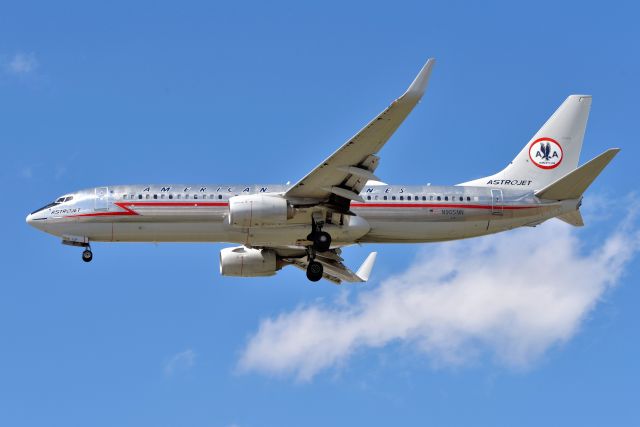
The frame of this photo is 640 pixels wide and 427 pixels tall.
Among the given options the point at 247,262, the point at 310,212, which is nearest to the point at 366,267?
the point at 247,262

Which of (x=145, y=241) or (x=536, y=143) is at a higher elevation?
(x=536, y=143)

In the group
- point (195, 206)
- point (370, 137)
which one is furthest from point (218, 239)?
point (370, 137)

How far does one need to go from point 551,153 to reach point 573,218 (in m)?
5.07

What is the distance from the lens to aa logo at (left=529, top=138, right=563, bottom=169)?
2694 inches

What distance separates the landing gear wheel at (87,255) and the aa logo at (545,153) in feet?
77.0

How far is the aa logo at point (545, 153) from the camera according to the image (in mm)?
68438

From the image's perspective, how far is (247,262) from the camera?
6838 cm

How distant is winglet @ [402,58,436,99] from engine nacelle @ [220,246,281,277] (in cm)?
1837

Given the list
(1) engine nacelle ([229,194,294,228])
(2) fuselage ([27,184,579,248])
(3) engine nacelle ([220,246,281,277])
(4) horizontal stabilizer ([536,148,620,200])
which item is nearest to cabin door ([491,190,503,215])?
(2) fuselage ([27,184,579,248])

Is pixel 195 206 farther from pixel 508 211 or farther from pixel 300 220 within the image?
pixel 508 211

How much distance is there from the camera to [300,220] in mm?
61906

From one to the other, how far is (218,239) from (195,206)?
2.00 m

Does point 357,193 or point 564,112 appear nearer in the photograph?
point 357,193

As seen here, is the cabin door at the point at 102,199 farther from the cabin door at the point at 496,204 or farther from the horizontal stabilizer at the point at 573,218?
the horizontal stabilizer at the point at 573,218
